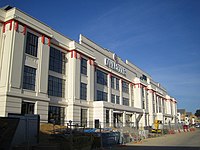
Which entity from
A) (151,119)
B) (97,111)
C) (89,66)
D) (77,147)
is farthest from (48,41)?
(151,119)

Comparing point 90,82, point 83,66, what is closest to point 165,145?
point 90,82

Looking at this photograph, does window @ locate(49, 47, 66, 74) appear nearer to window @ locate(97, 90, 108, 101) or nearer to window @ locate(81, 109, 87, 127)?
window @ locate(81, 109, 87, 127)

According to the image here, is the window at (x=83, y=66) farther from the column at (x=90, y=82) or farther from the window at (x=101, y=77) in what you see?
the window at (x=101, y=77)

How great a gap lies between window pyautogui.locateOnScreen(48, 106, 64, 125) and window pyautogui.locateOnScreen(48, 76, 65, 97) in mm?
2025

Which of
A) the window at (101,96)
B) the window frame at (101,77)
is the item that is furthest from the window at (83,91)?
the window frame at (101,77)

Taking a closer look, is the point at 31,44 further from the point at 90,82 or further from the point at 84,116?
the point at 84,116

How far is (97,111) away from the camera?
37.7 m

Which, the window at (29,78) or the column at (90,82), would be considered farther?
the column at (90,82)

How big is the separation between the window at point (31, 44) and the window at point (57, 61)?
389 cm

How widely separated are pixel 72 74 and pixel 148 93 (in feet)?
134

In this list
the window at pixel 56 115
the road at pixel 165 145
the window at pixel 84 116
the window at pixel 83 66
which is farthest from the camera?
the window at pixel 83 66

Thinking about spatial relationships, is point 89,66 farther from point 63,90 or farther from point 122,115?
point 122,115

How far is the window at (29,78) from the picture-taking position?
A: 26.5 m

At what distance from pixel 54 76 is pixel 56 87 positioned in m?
1.62
